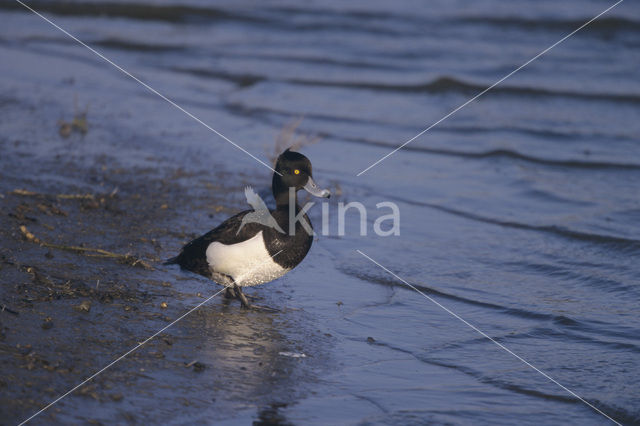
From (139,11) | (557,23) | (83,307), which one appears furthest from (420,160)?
(139,11)

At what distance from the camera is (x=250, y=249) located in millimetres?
5574

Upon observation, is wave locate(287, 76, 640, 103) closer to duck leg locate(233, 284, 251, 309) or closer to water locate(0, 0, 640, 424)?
water locate(0, 0, 640, 424)

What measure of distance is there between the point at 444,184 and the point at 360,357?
14.8ft

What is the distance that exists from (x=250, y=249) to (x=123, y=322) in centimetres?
99

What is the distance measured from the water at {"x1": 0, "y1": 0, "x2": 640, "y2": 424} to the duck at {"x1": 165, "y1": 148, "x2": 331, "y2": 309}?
0.41 metres

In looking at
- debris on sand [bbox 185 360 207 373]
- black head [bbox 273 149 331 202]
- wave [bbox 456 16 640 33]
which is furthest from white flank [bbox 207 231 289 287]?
wave [bbox 456 16 640 33]

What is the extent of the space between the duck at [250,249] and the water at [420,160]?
1.33 feet

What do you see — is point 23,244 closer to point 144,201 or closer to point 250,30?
point 144,201

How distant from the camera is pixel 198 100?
12.9 m

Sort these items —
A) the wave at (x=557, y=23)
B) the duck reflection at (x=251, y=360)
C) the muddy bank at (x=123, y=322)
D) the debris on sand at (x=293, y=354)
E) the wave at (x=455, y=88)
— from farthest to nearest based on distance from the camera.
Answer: the wave at (x=557, y=23)
the wave at (x=455, y=88)
the debris on sand at (x=293, y=354)
the duck reflection at (x=251, y=360)
the muddy bank at (x=123, y=322)

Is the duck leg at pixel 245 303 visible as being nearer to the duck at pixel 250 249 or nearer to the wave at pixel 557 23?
the duck at pixel 250 249

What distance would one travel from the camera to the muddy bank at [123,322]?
424 cm

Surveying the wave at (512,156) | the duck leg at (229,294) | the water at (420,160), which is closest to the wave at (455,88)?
the water at (420,160)

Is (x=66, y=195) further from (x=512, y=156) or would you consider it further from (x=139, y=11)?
(x=139, y=11)
